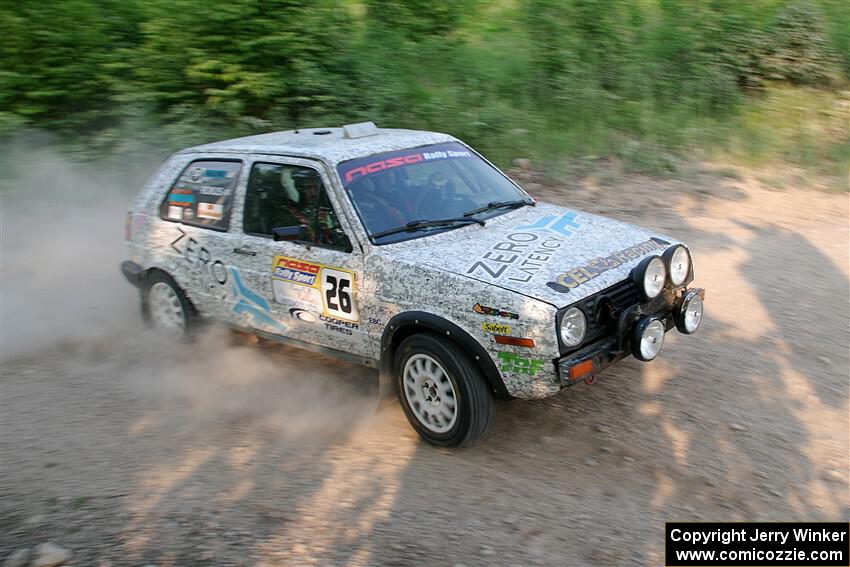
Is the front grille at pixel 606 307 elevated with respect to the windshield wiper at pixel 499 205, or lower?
lower

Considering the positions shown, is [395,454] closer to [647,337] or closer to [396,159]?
[647,337]

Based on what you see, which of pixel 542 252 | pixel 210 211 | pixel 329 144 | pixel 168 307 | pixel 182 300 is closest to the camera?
pixel 542 252

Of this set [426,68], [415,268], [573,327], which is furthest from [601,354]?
[426,68]

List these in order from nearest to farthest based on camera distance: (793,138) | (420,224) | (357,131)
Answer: (420,224), (357,131), (793,138)

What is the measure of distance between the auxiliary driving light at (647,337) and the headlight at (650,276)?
0.17 meters

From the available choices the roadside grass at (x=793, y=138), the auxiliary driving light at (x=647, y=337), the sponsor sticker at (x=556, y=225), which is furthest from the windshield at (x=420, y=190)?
the roadside grass at (x=793, y=138)

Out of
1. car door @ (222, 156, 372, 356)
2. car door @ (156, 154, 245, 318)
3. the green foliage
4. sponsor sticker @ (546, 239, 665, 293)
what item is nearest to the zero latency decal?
car door @ (222, 156, 372, 356)

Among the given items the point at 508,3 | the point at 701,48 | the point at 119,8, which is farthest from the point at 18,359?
the point at 701,48

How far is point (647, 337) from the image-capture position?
4.24 meters

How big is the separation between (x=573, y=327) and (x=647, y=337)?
1.62 feet

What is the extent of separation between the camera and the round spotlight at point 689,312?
4566 mm

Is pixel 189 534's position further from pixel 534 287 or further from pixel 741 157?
pixel 741 157

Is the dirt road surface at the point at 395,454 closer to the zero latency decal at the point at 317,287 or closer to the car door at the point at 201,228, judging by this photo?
the car door at the point at 201,228

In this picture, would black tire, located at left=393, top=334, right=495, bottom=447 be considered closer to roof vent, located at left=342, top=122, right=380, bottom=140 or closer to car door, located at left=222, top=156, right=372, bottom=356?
car door, located at left=222, top=156, right=372, bottom=356
